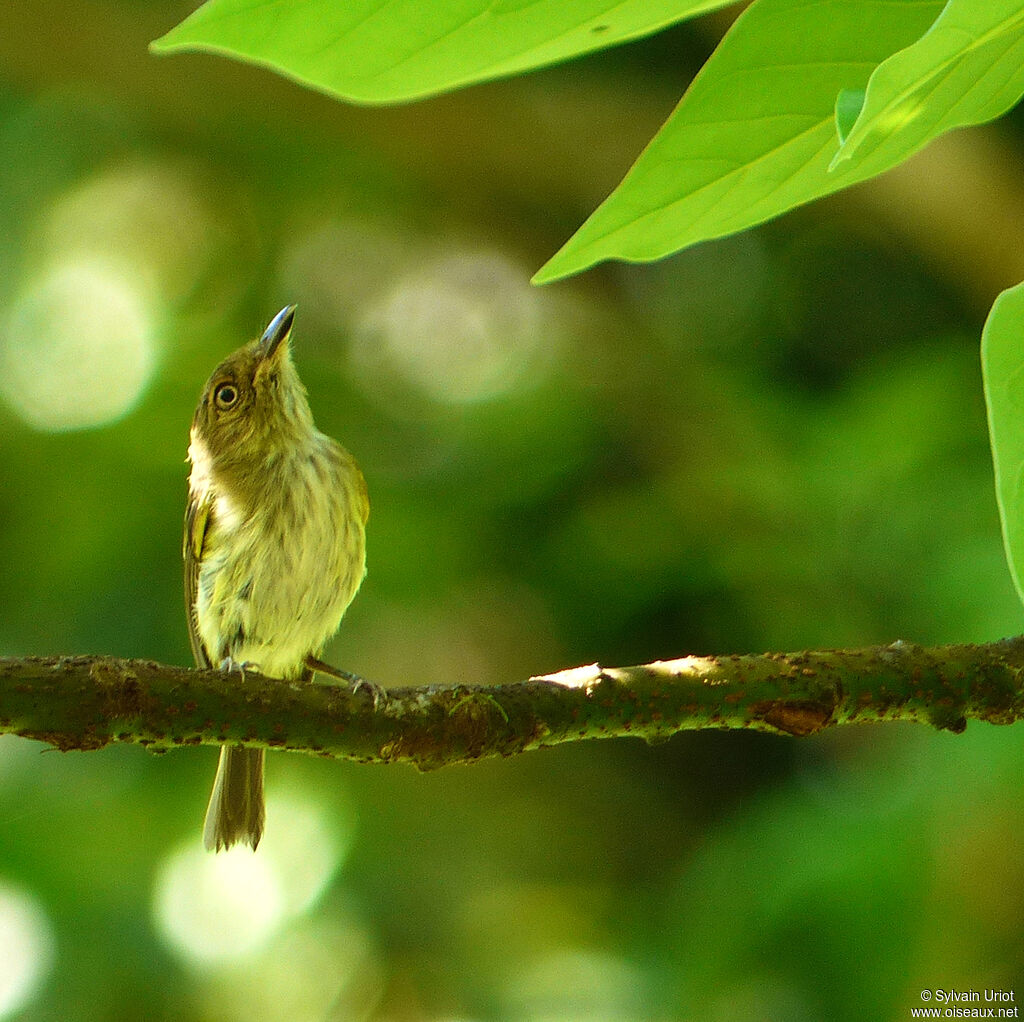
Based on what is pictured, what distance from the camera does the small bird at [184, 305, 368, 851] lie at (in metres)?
3.61

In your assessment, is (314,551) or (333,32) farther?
(314,551)

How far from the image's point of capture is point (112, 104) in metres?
6.36

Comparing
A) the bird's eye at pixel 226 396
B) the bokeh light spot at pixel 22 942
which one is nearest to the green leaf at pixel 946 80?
the bird's eye at pixel 226 396

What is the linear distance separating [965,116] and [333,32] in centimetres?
39

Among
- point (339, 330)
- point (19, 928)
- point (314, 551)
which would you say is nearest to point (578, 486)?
point (339, 330)

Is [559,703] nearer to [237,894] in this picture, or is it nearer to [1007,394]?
[1007,394]

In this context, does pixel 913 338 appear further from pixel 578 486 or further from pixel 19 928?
pixel 19 928

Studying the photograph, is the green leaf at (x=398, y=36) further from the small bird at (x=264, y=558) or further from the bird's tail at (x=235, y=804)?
the bird's tail at (x=235, y=804)

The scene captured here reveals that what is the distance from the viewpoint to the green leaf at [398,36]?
773 mm

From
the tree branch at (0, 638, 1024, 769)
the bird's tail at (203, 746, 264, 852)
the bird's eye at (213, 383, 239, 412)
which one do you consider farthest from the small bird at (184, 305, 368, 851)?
the tree branch at (0, 638, 1024, 769)

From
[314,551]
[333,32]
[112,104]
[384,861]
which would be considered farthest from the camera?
[112,104]

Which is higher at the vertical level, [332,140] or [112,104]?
[112,104]

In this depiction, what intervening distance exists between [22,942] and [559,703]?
139 inches

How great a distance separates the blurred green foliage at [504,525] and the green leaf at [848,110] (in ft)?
8.91
